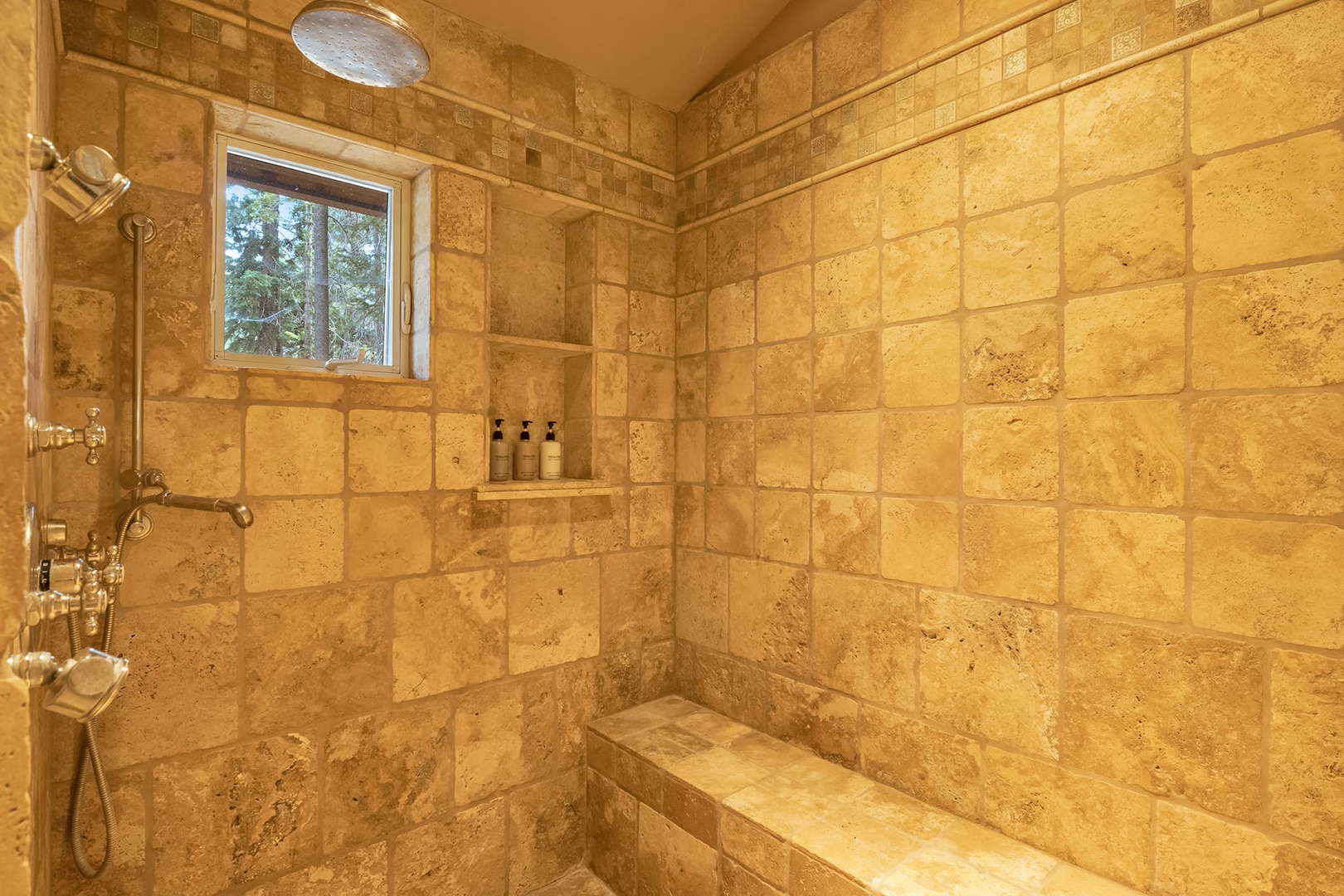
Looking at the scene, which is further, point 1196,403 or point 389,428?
point 389,428

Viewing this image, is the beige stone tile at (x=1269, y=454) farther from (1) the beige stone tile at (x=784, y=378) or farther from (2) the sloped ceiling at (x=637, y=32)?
(2) the sloped ceiling at (x=637, y=32)

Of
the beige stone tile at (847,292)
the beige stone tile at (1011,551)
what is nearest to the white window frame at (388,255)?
the beige stone tile at (847,292)

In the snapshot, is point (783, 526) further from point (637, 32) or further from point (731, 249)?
point (637, 32)

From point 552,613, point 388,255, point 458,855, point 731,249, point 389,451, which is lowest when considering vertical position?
point 458,855

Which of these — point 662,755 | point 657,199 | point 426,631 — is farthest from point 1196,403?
point 426,631

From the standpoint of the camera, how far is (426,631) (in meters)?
1.83

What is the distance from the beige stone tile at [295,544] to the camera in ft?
5.16

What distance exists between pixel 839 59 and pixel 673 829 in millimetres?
2314

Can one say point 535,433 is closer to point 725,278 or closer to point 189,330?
point 725,278

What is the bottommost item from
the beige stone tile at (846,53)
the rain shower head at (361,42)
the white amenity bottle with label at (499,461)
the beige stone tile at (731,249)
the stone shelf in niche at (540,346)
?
the white amenity bottle with label at (499,461)

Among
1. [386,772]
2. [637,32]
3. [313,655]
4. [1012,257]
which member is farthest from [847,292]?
[386,772]

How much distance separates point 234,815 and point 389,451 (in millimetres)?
941

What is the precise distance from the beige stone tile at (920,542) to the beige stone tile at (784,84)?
4.23ft

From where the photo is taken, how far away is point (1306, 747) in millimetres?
1181
